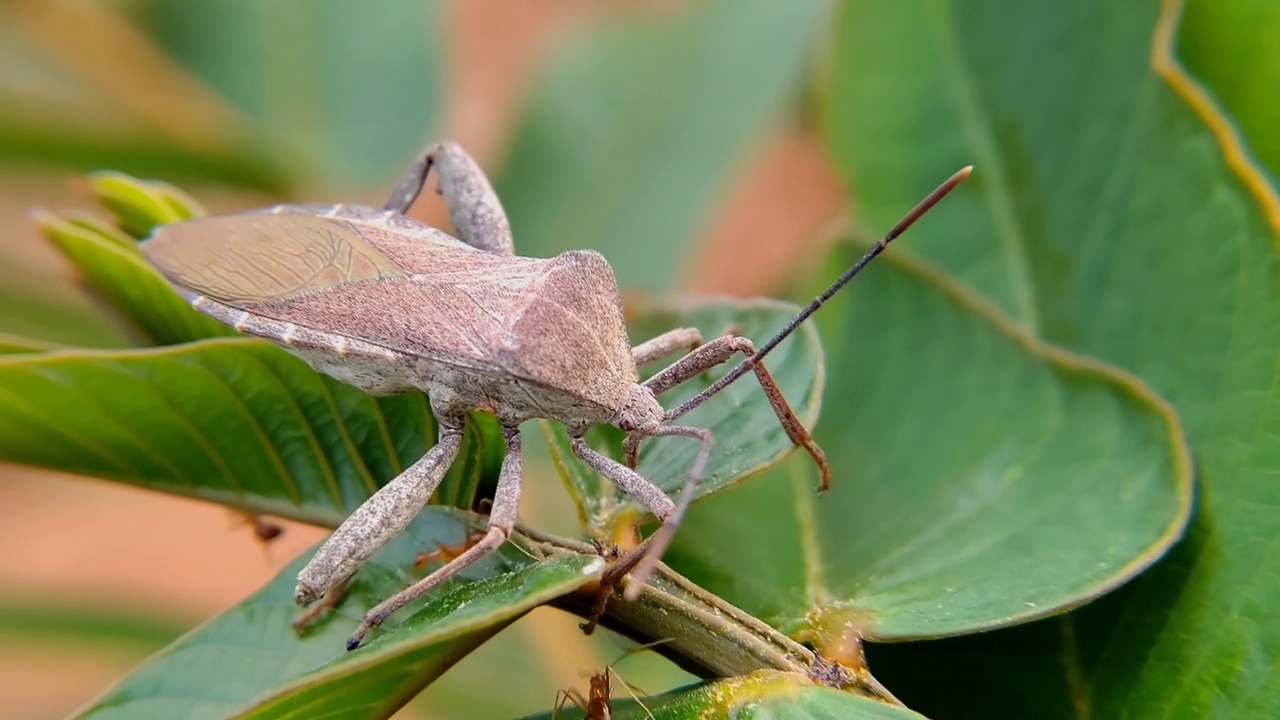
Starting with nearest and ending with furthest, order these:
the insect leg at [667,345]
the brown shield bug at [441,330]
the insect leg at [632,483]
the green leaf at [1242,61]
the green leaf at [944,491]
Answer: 1. the green leaf at [944,491]
2. the insect leg at [632,483]
3. the brown shield bug at [441,330]
4. the green leaf at [1242,61]
5. the insect leg at [667,345]

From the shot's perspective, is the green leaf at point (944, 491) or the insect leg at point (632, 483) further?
the insect leg at point (632, 483)

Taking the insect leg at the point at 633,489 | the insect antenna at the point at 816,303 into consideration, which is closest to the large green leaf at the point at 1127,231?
the insect antenna at the point at 816,303

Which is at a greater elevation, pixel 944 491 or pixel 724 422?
pixel 724 422

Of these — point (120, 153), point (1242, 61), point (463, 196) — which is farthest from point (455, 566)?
point (120, 153)

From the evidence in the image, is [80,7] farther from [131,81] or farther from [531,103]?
[531,103]

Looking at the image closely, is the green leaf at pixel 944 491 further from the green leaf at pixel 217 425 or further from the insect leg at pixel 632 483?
the green leaf at pixel 217 425

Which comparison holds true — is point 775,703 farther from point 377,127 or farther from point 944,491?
point 377,127

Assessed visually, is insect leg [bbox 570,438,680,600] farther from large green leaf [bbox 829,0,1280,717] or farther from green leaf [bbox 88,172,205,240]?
green leaf [bbox 88,172,205,240]
